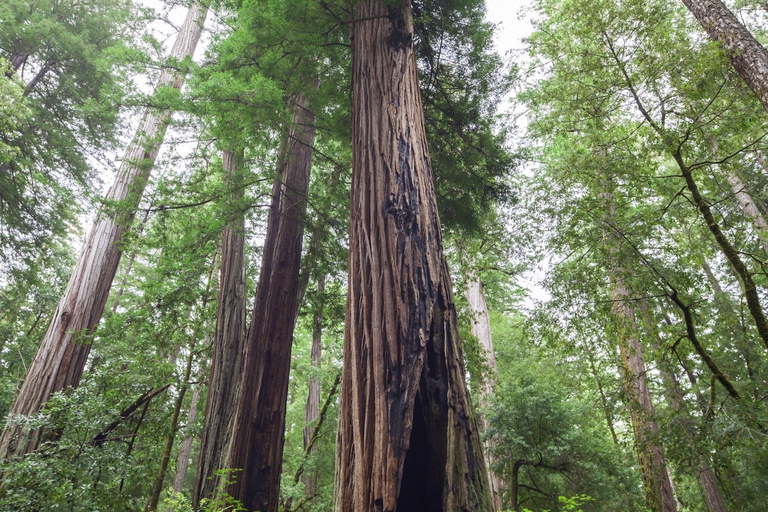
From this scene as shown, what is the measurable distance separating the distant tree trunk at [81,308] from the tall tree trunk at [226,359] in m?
1.27

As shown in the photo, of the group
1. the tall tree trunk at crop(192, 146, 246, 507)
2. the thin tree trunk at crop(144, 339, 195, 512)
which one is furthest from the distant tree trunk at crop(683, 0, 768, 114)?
the thin tree trunk at crop(144, 339, 195, 512)

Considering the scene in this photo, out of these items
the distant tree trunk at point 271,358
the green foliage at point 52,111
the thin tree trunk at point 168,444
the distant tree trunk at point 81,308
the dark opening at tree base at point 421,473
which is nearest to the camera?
the dark opening at tree base at point 421,473

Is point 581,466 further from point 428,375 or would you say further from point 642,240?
point 428,375

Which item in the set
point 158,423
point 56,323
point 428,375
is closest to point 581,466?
point 428,375

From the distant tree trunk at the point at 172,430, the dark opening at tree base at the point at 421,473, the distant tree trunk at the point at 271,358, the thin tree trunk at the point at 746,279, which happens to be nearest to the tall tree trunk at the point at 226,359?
the distant tree trunk at the point at 271,358

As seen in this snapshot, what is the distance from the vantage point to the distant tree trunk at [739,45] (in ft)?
14.7

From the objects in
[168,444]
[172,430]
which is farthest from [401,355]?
[168,444]

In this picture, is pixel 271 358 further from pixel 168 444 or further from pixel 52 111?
pixel 52 111

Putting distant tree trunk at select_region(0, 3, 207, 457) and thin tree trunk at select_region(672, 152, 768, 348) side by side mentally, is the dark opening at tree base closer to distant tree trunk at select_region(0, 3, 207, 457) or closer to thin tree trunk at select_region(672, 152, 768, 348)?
thin tree trunk at select_region(672, 152, 768, 348)

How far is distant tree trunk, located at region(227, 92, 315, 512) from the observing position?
4000 mm

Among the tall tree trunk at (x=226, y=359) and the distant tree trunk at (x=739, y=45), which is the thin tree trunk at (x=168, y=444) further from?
the distant tree trunk at (x=739, y=45)

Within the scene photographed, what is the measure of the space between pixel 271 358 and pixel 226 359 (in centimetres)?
101

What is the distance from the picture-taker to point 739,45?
4.72 m

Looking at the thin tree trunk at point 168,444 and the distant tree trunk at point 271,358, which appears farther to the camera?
the thin tree trunk at point 168,444
